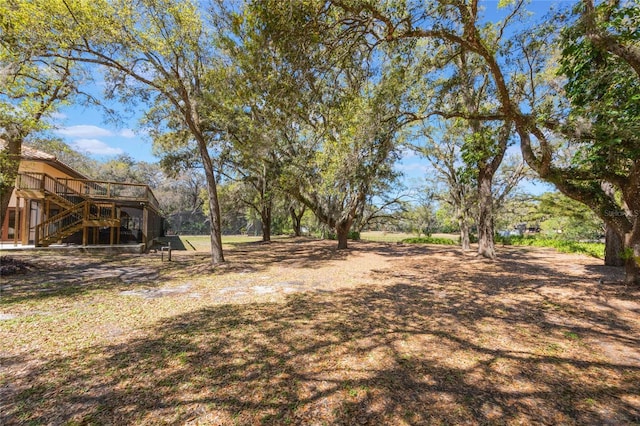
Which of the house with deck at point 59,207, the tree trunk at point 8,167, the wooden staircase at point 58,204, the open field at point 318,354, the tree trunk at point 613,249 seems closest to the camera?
the open field at point 318,354

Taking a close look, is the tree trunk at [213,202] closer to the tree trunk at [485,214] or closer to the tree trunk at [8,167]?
the tree trunk at [8,167]

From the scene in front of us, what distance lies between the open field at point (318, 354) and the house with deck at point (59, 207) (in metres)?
7.45

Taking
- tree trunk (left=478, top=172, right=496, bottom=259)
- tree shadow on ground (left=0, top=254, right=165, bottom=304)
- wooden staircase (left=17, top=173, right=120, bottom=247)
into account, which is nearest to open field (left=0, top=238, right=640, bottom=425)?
tree shadow on ground (left=0, top=254, right=165, bottom=304)

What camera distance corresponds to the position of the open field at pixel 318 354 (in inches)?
92.9

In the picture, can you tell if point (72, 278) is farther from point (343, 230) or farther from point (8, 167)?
point (343, 230)

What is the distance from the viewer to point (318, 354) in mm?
3344

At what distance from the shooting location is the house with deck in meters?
12.2

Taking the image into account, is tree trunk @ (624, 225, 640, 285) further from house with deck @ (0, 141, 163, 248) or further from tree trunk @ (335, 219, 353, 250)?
house with deck @ (0, 141, 163, 248)

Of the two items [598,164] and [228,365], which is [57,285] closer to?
[228,365]

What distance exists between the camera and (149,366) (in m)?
3.01

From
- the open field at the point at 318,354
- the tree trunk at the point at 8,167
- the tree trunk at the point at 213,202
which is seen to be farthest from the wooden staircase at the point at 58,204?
the open field at the point at 318,354

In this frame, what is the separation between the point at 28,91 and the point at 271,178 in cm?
900

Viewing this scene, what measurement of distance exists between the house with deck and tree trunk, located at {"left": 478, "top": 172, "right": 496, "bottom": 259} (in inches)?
623

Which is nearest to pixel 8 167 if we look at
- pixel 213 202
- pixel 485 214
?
pixel 213 202
